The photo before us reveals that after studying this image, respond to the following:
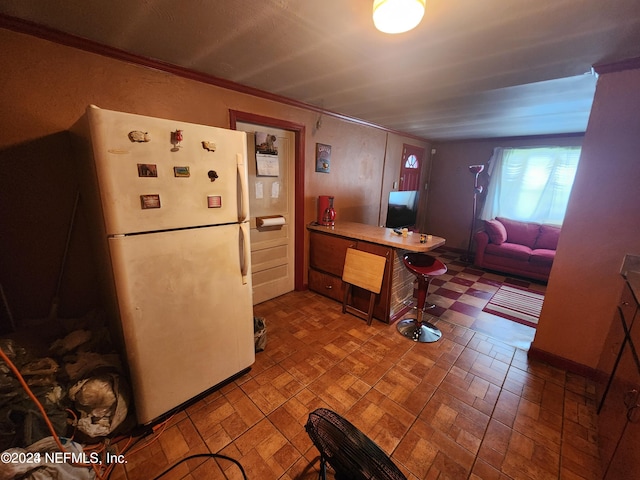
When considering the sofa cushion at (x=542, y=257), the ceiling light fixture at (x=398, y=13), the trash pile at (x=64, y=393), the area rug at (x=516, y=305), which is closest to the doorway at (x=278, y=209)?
the trash pile at (x=64, y=393)

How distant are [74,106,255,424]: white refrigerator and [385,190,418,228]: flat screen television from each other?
121 inches

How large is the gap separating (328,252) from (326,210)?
1.75 feet

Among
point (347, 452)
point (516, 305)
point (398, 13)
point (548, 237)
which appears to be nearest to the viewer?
point (347, 452)

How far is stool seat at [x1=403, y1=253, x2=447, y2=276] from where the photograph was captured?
2.17 metres

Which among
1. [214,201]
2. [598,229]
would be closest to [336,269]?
[214,201]

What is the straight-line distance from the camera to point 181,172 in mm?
1357

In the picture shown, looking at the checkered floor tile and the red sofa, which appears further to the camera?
the red sofa

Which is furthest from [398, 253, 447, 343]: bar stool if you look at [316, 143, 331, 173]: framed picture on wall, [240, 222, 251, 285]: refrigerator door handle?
[316, 143, 331, 173]: framed picture on wall

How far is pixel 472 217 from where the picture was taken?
16.8 ft

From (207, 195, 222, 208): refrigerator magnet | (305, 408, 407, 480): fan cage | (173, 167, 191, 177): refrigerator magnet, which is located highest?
(173, 167, 191, 177): refrigerator magnet

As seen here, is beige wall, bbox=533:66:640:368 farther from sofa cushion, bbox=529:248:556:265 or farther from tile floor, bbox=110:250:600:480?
sofa cushion, bbox=529:248:556:265

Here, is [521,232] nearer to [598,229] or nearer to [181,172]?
[598,229]

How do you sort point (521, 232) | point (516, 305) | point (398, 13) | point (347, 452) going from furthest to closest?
point (521, 232) < point (516, 305) < point (398, 13) < point (347, 452)

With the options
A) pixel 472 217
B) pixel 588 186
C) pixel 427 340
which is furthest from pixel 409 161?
pixel 427 340
